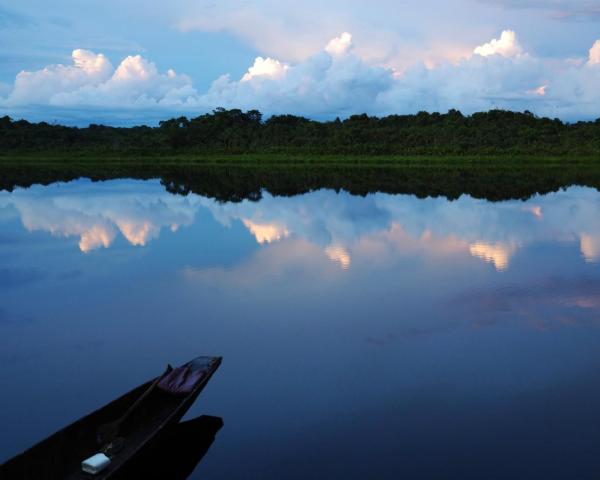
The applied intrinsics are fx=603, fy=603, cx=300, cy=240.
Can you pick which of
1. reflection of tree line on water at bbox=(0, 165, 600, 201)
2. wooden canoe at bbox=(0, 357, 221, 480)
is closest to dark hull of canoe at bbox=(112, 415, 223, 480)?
wooden canoe at bbox=(0, 357, 221, 480)

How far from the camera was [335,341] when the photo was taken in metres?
12.3

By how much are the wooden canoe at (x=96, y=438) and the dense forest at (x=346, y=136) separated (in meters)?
72.9

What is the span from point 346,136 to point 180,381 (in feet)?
286

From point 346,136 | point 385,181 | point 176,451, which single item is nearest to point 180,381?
point 176,451

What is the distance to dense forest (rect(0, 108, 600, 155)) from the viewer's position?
8238 cm

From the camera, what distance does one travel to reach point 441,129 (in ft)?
303

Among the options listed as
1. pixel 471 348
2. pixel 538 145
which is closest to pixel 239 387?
pixel 471 348

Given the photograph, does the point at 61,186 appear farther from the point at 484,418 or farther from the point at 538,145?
the point at 538,145

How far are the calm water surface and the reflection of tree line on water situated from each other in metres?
16.7

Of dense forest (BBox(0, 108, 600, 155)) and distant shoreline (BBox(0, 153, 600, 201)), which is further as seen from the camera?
dense forest (BBox(0, 108, 600, 155))

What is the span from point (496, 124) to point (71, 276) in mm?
87881

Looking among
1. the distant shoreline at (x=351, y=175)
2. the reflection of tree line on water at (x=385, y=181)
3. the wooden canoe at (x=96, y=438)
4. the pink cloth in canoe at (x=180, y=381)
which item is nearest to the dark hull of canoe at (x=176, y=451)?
the wooden canoe at (x=96, y=438)

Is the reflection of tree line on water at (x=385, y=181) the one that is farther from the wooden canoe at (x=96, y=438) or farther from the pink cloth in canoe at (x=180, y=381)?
the wooden canoe at (x=96, y=438)

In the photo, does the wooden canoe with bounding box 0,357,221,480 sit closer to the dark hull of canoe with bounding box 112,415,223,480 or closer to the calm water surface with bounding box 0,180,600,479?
the dark hull of canoe with bounding box 112,415,223,480
